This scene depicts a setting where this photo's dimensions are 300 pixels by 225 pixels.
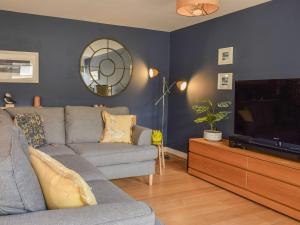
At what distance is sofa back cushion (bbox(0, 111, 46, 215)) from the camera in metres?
1.00

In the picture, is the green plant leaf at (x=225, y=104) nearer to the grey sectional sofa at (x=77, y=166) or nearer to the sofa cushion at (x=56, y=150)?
the grey sectional sofa at (x=77, y=166)

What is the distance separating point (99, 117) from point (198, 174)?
5.00ft

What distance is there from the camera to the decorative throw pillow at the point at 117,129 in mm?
3410

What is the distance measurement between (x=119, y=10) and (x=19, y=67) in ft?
5.53

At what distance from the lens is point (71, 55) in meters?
Result: 4.29

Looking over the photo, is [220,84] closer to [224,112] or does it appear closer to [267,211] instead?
[224,112]

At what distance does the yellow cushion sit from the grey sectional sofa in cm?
4

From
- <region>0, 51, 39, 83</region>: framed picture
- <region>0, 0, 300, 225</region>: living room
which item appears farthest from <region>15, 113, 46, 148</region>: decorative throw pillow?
<region>0, 51, 39, 83</region>: framed picture

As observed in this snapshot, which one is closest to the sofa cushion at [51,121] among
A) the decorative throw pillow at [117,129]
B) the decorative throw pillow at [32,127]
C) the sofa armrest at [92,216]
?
the decorative throw pillow at [32,127]

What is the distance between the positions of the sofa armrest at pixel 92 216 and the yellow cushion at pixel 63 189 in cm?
5

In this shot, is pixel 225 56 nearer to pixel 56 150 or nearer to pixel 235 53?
pixel 235 53

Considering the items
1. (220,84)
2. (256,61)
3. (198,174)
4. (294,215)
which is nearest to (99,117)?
(198,174)

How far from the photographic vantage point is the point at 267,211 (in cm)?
265

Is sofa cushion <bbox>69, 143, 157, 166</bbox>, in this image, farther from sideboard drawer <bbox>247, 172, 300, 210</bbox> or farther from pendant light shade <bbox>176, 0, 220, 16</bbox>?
pendant light shade <bbox>176, 0, 220, 16</bbox>
